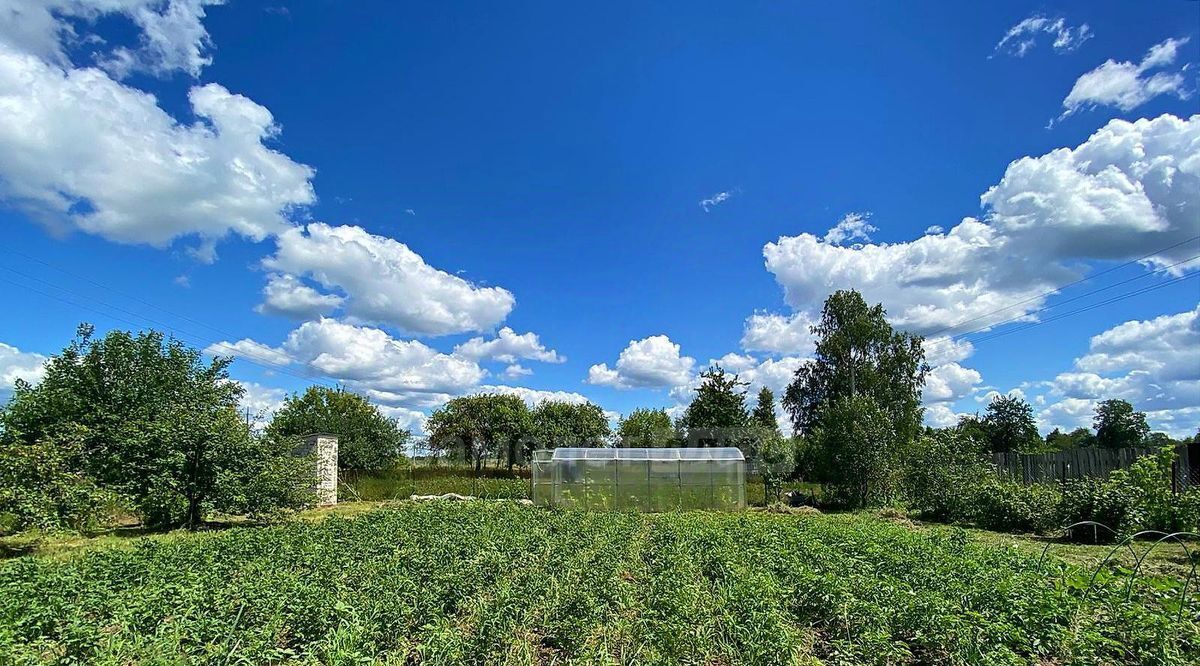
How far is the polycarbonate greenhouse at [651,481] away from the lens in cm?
2097

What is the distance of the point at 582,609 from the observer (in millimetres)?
5848

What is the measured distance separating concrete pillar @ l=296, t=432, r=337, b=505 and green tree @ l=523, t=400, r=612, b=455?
53.5 feet

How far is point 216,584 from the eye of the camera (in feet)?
21.6

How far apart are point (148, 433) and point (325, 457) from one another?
30.1 ft

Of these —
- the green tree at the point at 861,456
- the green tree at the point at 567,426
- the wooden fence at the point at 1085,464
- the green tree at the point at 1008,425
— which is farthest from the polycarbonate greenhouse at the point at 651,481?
the green tree at the point at 1008,425

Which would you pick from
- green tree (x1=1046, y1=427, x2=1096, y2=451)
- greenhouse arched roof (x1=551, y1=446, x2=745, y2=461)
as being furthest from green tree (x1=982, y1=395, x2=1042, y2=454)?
greenhouse arched roof (x1=551, y1=446, x2=745, y2=461)

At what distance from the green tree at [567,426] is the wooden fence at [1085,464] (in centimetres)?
2435

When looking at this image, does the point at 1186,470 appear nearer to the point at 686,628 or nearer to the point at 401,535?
the point at 686,628

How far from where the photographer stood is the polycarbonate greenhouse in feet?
68.8

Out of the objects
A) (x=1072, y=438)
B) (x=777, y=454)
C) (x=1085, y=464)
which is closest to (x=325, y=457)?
(x=777, y=454)

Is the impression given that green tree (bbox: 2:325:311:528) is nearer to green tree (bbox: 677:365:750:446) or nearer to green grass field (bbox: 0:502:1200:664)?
green grass field (bbox: 0:502:1200:664)

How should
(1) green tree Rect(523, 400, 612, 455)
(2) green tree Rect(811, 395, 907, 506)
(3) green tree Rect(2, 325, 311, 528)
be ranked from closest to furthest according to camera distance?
(3) green tree Rect(2, 325, 311, 528), (2) green tree Rect(811, 395, 907, 506), (1) green tree Rect(523, 400, 612, 455)

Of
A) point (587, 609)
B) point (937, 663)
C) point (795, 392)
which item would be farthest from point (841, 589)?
point (795, 392)

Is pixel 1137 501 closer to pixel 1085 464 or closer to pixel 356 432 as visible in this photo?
pixel 1085 464
